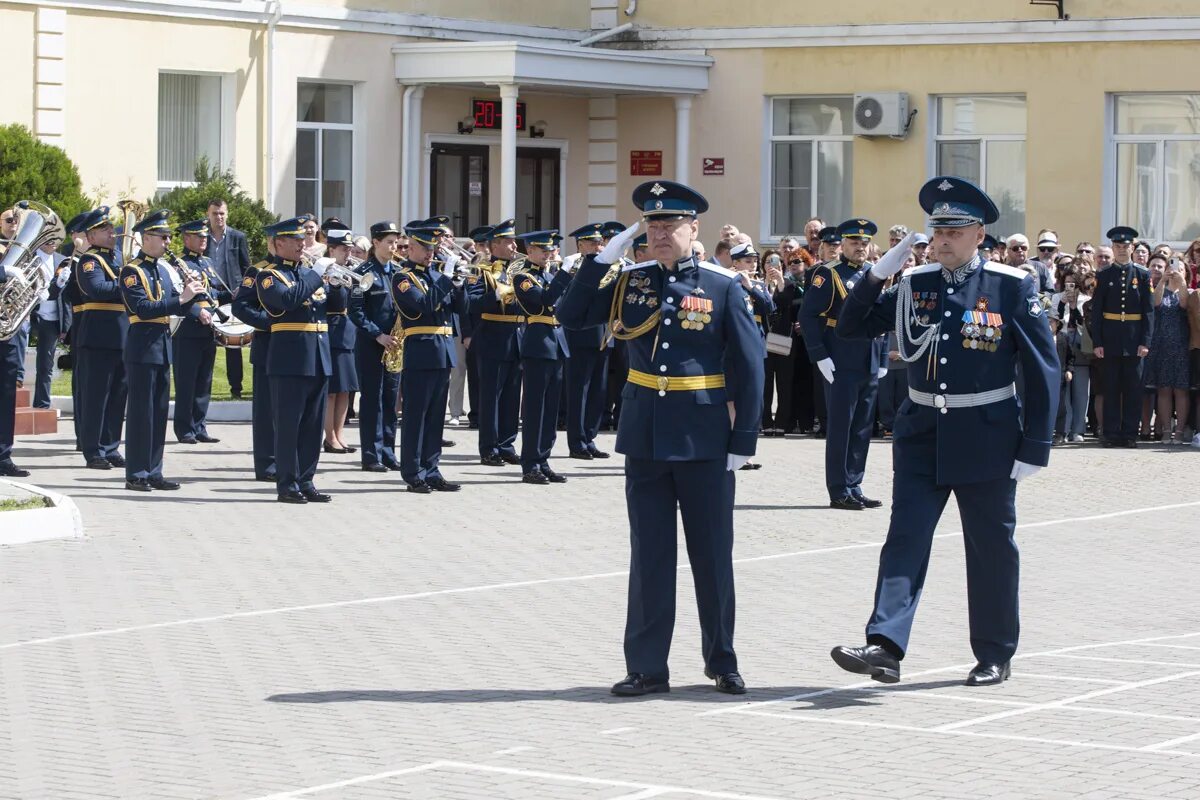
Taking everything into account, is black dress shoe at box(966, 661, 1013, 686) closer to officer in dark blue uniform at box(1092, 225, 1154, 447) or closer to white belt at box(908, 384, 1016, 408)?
white belt at box(908, 384, 1016, 408)

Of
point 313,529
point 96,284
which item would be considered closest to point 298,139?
point 96,284

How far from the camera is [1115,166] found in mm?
28359

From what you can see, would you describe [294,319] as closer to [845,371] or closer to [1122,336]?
[845,371]

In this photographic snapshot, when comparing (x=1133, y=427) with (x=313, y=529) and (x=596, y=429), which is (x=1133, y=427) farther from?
(x=313, y=529)

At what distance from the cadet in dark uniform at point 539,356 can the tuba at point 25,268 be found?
12.5ft

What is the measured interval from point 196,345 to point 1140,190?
14.3 m

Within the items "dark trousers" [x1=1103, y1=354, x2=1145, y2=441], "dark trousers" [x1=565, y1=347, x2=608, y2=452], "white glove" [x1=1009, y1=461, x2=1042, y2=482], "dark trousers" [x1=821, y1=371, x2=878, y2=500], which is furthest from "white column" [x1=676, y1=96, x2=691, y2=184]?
"white glove" [x1=1009, y1=461, x2=1042, y2=482]

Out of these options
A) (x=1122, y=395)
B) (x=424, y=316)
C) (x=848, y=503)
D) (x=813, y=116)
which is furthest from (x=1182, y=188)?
(x=424, y=316)

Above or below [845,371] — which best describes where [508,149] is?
above

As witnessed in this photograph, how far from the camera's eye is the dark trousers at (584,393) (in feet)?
61.3

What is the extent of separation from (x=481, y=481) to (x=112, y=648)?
7.48 meters

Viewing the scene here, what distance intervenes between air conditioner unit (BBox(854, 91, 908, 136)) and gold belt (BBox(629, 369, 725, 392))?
2074 centimetres

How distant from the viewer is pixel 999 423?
919cm

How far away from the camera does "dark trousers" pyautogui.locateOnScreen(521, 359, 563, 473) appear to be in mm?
17234
